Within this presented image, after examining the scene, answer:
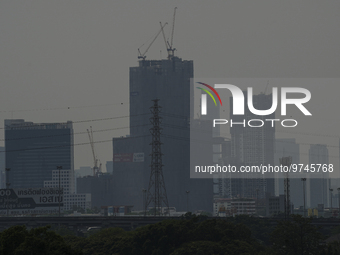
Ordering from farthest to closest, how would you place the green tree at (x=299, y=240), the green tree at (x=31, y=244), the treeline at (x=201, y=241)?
1. the green tree at (x=299, y=240)
2. the treeline at (x=201, y=241)
3. the green tree at (x=31, y=244)

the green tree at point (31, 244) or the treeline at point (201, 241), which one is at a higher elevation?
the green tree at point (31, 244)

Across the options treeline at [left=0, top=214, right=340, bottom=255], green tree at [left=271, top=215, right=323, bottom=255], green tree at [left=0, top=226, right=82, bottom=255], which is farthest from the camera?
green tree at [left=271, top=215, right=323, bottom=255]

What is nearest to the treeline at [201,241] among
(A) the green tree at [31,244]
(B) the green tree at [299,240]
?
(B) the green tree at [299,240]

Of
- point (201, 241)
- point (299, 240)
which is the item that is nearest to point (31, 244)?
point (201, 241)

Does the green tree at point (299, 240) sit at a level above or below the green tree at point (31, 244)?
below

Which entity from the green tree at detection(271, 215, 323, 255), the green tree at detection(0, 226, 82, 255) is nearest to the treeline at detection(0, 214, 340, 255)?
the green tree at detection(271, 215, 323, 255)

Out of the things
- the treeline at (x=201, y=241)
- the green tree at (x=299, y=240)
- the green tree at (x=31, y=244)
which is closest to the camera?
the green tree at (x=31, y=244)

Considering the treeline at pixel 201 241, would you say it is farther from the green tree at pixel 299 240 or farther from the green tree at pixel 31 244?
the green tree at pixel 31 244

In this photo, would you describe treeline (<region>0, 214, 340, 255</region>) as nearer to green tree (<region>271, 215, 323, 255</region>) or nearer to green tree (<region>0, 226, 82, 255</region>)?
green tree (<region>271, 215, 323, 255</region>)

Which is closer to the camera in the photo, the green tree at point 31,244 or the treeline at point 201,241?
the green tree at point 31,244

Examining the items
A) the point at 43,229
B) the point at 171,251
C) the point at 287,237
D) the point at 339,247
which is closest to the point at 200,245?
the point at 171,251

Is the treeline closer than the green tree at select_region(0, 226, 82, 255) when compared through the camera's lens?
No

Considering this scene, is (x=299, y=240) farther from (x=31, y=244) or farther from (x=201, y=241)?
(x=31, y=244)

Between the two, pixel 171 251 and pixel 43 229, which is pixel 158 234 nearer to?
pixel 171 251
